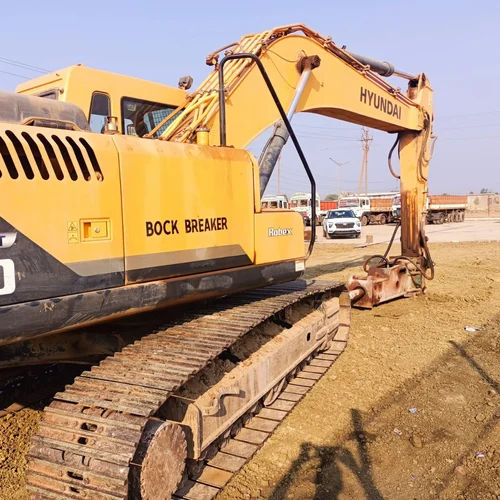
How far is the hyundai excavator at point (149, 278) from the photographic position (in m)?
2.51

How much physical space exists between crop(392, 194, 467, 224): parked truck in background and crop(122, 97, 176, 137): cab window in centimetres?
3625

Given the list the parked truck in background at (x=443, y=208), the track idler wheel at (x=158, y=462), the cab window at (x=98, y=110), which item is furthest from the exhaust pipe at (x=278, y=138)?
the parked truck in background at (x=443, y=208)

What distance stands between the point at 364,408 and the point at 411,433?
1.82 ft

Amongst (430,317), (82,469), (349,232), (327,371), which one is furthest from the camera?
(349,232)

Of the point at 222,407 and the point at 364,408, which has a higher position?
the point at 222,407

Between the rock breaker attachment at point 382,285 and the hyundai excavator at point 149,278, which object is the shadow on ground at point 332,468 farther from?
the rock breaker attachment at point 382,285

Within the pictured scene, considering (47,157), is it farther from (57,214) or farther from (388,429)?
(388,429)

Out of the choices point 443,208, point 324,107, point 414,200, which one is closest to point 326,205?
point 443,208

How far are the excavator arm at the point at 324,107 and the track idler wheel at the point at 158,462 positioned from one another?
2.05 m

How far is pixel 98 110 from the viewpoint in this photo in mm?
3980

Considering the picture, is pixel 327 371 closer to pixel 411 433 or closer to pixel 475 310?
pixel 411 433

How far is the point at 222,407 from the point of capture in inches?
133

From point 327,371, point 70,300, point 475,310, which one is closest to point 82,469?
point 70,300

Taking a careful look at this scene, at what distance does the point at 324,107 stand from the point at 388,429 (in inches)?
171
